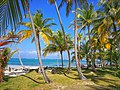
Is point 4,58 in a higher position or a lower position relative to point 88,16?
lower

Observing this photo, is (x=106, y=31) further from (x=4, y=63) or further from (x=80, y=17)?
(x=4, y=63)

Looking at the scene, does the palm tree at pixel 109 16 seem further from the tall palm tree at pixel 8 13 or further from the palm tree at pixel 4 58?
the tall palm tree at pixel 8 13

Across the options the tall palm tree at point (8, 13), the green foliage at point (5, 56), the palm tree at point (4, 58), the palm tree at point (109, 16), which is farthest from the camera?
the palm tree at point (109, 16)

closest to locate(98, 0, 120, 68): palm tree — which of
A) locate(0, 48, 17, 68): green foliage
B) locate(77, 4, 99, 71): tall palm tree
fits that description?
locate(77, 4, 99, 71): tall palm tree

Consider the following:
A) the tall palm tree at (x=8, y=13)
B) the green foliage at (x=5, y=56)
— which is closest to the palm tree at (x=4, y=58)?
the green foliage at (x=5, y=56)

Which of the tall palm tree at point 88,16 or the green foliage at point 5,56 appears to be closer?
the green foliage at point 5,56

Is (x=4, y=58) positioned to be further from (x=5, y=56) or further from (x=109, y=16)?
(x=109, y=16)

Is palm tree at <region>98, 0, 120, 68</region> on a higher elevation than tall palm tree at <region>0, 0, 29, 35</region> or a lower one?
higher

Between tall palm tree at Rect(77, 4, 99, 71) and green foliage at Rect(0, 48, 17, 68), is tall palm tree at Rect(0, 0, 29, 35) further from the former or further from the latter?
tall palm tree at Rect(77, 4, 99, 71)

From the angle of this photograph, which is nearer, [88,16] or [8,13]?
[8,13]

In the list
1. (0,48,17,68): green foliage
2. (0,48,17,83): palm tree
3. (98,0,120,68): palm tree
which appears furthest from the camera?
(98,0,120,68): palm tree

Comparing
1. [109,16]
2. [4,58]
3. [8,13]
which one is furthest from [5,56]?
[8,13]

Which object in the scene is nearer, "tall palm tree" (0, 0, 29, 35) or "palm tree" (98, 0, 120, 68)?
"tall palm tree" (0, 0, 29, 35)

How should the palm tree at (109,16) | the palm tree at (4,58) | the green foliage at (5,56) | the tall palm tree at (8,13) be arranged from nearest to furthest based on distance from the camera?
1. the tall palm tree at (8,13)
2. the palm tree at (4,58)
3. the green foliage at (5,56)
4. the palm tree at (109,16)
